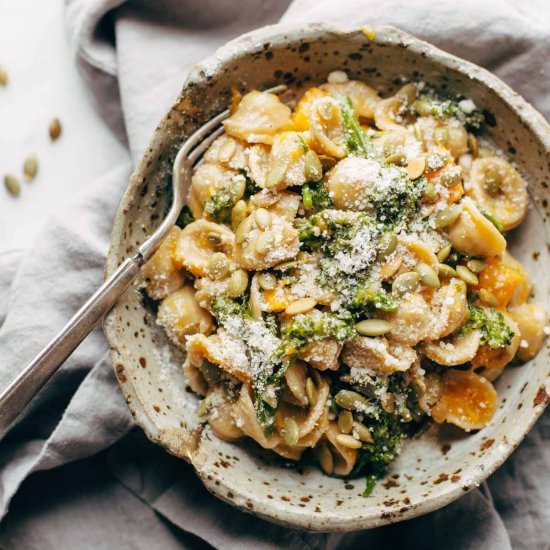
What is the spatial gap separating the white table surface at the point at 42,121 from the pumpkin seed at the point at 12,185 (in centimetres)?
2

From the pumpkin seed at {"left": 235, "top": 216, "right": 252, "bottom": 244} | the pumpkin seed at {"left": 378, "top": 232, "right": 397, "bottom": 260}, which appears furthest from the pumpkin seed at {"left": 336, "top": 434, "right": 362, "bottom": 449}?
the pumpkin seed at {"left": 235, "top": 216, "right": 252, "bottom": 244}

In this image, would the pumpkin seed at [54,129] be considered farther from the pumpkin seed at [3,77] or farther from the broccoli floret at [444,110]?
the broccoli floret at [444,110]

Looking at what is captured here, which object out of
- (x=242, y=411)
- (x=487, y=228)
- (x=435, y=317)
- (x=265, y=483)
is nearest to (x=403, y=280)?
(x=435, y=317)

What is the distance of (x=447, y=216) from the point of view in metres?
2.59

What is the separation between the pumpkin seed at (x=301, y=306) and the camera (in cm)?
244

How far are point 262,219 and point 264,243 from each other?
0.10 m

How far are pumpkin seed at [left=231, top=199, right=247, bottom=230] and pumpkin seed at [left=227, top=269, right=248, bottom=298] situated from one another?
0.60 feet

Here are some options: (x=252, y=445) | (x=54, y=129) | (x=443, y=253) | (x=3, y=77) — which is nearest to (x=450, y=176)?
(x=443, y=253)

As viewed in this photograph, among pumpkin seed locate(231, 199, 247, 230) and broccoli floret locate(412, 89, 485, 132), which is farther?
broccoli floret locate(412, 89, 485, 132)

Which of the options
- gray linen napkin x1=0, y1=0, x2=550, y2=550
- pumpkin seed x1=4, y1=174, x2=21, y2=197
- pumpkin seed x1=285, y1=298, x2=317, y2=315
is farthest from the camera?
pumpkin seed x1=4, y1=174, x2=21, y2=197

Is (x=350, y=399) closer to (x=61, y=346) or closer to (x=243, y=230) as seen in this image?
(x=243, y=230)

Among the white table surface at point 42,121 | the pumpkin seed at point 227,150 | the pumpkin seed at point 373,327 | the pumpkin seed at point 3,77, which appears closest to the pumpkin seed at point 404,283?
the pumpkin seed at point 373,327

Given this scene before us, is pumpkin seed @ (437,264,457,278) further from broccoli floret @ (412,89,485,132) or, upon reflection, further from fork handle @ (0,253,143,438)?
fork handle @ (0,253,143,438)

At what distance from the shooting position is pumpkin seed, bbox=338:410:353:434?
2582mm
